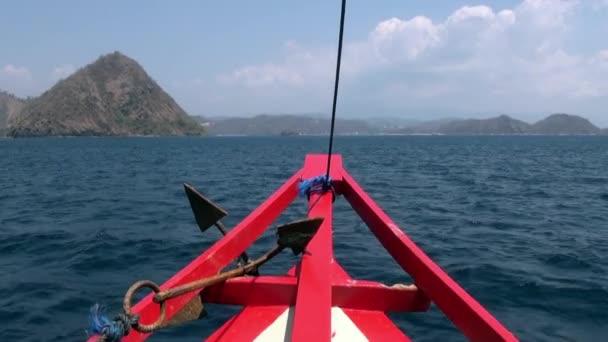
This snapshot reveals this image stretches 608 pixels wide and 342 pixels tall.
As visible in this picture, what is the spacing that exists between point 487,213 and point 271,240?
24.8 ft

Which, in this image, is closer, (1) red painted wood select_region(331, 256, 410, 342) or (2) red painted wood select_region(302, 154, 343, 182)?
(1) red painted wood select_region(331, 256, 410, 342)

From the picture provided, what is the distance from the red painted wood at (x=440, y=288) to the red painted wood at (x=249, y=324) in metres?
1.12

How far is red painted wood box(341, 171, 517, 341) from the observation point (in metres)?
2.98

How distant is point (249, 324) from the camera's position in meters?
3.76

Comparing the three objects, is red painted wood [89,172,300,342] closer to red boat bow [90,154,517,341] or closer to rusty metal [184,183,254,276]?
red boat bow [90,154,517,341]

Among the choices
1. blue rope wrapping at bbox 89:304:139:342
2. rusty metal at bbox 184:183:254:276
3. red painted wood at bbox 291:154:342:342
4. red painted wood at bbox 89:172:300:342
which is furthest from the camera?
rusty metal at bbox 184:183:254:276

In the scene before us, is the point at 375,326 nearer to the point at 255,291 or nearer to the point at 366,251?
the point at 255,291

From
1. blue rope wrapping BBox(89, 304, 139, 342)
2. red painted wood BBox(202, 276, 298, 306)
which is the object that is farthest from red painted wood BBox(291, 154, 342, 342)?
blue rope wrapping BBox(89, 304, 139, 342)

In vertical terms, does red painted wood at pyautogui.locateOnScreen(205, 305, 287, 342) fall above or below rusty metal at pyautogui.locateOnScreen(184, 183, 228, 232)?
below

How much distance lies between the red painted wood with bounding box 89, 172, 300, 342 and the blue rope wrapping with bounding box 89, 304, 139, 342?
8cm

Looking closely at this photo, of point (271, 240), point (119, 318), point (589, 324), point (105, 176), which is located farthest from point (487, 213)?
point (105, 176)

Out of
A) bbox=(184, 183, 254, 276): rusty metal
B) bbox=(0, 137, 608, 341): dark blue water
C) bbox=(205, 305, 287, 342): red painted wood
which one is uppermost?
bbox=(184, 183, 254, 276): rusty metal

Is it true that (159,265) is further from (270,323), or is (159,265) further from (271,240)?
(270,323)

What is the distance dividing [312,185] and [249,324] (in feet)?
7.72
